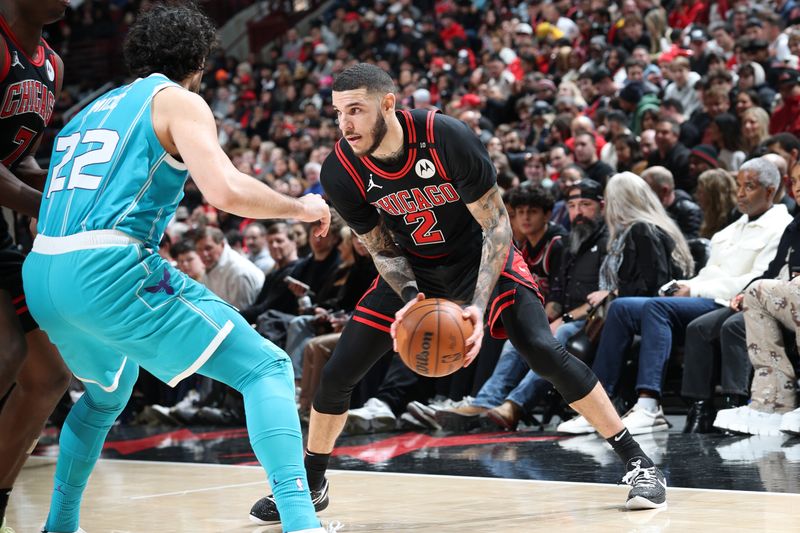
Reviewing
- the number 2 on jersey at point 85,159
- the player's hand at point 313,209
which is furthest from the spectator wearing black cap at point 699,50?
the number 2 on jersey at point 85,159

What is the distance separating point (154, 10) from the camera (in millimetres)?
3141

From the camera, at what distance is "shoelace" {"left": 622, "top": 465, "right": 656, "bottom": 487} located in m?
3.67

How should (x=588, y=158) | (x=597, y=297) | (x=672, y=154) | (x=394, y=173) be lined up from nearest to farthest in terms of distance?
(x=394, y=173) < (x=597, y=297) < (x=672, y=154) < (x=588, y=158)

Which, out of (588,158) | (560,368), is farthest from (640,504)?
(588,158)

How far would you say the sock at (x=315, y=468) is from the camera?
12.9 ft

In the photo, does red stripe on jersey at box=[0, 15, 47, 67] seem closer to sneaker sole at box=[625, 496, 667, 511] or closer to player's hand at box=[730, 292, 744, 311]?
sneaker sole at box=[625, 496, 667, 511]

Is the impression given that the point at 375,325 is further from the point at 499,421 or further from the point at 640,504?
the point at 499,421

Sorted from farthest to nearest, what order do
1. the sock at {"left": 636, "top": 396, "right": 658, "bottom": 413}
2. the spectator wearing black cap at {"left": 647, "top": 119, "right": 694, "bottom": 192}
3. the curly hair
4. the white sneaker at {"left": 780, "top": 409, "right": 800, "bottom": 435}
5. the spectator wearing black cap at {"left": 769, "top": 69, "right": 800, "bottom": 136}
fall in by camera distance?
1. the spectator wearing black cap at {"left": 769, "top": 69, "right": 800, "bottom": 136}
2. the spectator wearing black cap at {"left": 647, "top": 119, "right": 694, "bottom": 192}
3. the sock at {"left": 636, "top": 396, "right": 658, "bottom": 413}
4. the white sneaker at {"left": 780, "top": 409, "right": 800, "bottom": 435}
5. the curly hair

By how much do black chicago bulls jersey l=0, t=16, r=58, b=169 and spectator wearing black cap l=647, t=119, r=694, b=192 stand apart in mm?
5705

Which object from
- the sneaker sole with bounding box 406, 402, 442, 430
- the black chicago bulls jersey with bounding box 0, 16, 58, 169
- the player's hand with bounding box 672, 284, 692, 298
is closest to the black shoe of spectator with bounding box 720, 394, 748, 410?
the player's hand with bounding box 672, 284, 692, 298

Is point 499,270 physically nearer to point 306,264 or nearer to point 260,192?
point 260,192

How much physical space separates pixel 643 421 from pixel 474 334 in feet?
9.18

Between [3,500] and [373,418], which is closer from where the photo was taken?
[3,500]

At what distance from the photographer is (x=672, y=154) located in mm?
8375
